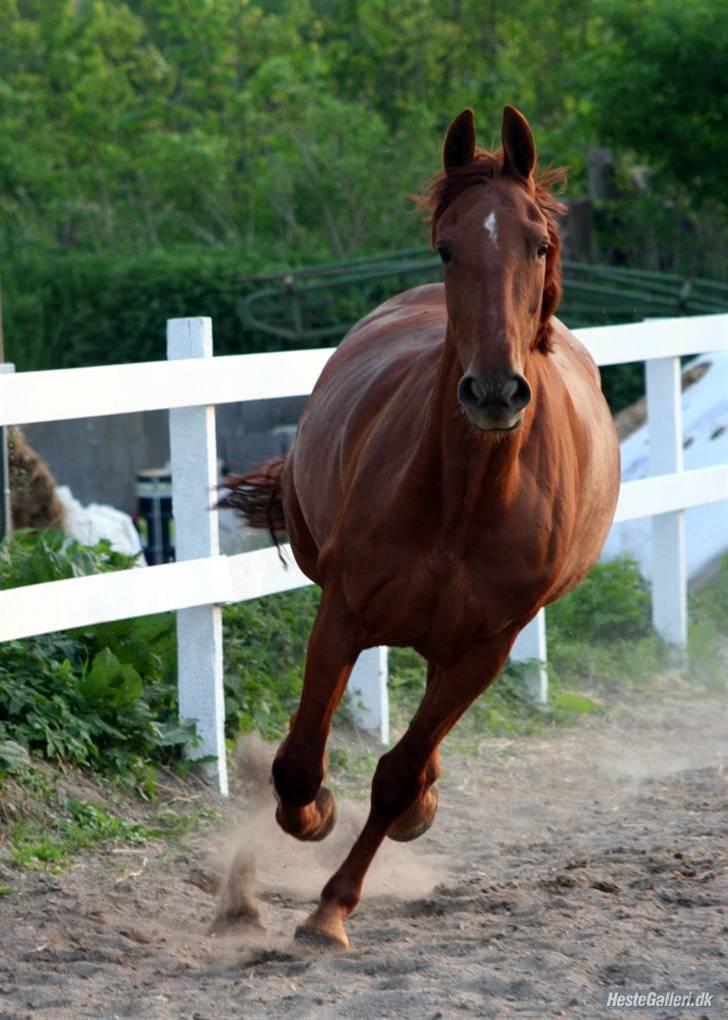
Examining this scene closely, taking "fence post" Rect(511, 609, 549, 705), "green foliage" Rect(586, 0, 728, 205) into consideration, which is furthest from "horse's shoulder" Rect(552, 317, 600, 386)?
"green foliage" Rect(586, 0, 728, 205)

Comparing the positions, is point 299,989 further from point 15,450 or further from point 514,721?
point 15,450

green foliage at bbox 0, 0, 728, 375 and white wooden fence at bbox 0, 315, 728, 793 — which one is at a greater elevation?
green foliage at bbox 0, 0, 728, 375

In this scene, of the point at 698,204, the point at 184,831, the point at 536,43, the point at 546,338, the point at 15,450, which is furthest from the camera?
the point at 536,43

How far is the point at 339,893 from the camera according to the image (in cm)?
409

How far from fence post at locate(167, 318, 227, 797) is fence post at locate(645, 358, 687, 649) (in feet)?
9.27

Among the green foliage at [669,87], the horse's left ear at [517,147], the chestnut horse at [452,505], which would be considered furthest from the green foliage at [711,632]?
the green foliage at [669,87]

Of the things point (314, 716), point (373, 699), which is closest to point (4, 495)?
point (373, 699)

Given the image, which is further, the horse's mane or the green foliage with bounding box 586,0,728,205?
the green foliage with bounding box 586,0,728,205

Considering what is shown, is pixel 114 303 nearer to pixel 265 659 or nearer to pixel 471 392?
pixel 265 659

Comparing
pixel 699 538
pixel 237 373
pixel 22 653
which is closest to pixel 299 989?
pixel 22 653

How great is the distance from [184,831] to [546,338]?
2196 mm

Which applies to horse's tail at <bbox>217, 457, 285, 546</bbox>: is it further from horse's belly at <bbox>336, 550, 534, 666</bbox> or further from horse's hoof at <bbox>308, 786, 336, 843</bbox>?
horse's belly at <bbox>336, 550, 534, 666</bbox>

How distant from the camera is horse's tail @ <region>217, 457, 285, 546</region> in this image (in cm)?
552

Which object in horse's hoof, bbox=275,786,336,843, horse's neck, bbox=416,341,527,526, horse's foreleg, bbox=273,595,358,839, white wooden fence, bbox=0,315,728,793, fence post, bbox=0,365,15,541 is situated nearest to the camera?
horse's neck, bbox=416,341,527,526
